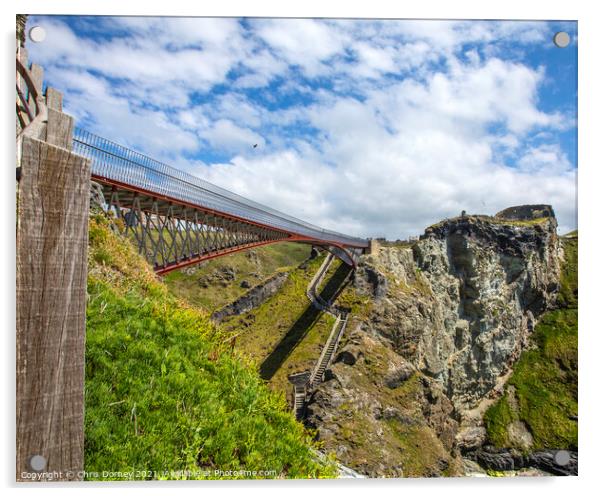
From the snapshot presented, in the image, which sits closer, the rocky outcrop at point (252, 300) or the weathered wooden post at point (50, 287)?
the weathered wooden post at point (50, 287)

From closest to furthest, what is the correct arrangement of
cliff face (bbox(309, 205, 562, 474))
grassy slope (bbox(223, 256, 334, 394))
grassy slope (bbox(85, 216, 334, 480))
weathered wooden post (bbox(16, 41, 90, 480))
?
weathered wooden post (bbox(16, 41, 90, 480)) → grassy slope (bbox(85, 216, 334, 480)) → grassy slope (bbox(223, 256, 334, 394)) → cliff face (bbox(309, 205, 562, 474))

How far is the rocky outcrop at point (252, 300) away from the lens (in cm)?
4831

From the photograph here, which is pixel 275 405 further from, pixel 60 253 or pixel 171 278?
pixel 171 278

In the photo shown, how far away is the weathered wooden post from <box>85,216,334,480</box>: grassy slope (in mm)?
823

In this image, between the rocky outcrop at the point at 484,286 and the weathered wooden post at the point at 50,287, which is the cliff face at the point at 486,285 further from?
the weathered wooden post at the point at 50,287

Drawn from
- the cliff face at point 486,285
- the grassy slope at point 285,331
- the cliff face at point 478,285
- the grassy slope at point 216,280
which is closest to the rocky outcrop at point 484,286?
the cliff face at point 486,285

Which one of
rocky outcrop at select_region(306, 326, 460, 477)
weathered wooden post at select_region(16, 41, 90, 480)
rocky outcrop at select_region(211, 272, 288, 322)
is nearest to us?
weathered wooden post at select_region(16, 41, 90, 480)

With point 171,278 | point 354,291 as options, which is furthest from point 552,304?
point 171,278

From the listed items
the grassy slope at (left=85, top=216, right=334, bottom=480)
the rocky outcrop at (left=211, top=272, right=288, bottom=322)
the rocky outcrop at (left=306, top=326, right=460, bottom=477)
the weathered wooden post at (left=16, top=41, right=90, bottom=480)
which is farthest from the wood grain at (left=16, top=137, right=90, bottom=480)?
the rocky outcrop at (left=211, top=272, right=288, bottom=322)

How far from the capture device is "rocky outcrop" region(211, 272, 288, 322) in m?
48.3

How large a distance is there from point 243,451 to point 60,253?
3920 mm

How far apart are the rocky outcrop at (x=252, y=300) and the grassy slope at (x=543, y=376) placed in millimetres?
32270

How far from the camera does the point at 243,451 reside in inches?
238

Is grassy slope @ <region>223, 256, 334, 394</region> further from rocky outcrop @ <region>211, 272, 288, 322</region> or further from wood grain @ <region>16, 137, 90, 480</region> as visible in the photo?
wood grain @ <region>16, 137, 90, 480</region>
